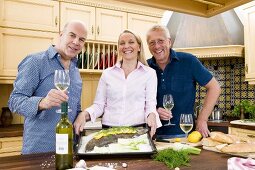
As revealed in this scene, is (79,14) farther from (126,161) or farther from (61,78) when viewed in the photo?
(126,161)

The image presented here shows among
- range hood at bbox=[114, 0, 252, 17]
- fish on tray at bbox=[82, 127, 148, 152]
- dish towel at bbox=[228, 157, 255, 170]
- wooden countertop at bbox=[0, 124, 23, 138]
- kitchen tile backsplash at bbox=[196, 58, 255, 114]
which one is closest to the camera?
dish towel at bbox=[228, 157, 255, 170]

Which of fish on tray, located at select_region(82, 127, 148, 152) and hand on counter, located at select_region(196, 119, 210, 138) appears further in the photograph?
hand on counter, located at select_region(196, 119, 210, 138)

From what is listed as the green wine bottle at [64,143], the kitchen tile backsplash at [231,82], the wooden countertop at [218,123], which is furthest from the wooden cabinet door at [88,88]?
the green wine bottle at [64,143]

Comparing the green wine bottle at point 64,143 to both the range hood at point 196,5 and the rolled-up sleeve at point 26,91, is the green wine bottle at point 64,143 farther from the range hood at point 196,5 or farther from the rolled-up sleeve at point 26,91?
the range hood at point 196,5

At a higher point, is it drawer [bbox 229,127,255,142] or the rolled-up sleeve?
the rolled-up sleeve

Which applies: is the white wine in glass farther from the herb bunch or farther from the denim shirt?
the denim shirt

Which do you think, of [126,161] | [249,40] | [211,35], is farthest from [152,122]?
[211,35]

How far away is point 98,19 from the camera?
377 centimetres

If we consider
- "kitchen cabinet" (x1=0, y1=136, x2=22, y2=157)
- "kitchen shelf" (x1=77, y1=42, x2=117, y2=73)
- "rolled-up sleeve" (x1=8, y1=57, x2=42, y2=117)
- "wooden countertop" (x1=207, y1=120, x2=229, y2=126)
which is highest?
"kitchen shelf" (x1=77, y1=42, x2=117, y2=73)

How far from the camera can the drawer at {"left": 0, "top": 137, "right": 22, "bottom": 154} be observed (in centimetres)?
283

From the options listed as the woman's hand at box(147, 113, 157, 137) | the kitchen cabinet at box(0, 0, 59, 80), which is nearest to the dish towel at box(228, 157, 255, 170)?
the woman's hand at box(147, 113, 157, 137)

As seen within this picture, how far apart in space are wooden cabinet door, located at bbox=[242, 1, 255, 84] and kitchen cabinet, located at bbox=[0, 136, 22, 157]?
2934 millimetres

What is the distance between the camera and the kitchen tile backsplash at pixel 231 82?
426 centimetres

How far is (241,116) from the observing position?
3908mm
